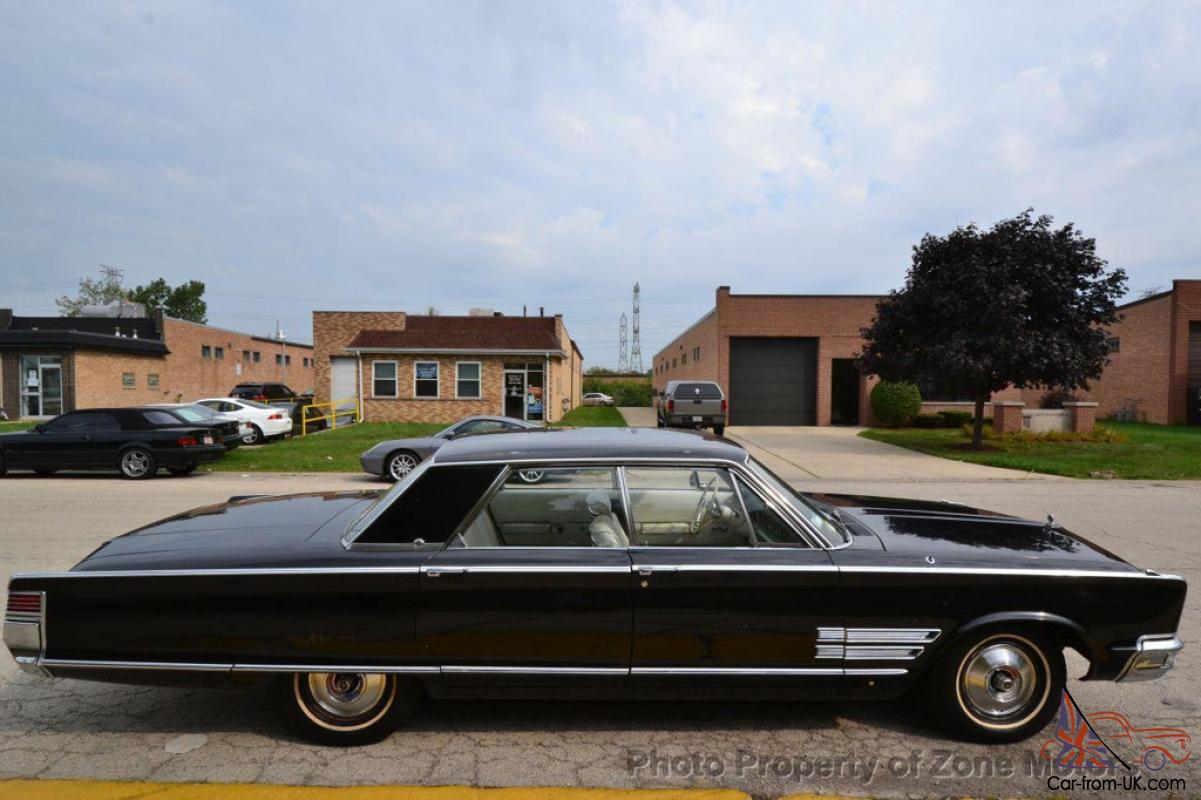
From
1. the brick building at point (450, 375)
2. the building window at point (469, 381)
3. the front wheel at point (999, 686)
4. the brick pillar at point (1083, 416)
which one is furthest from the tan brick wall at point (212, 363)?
the brick pillar at point (1083, 416)

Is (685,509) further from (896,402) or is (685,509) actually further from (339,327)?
(339,327)

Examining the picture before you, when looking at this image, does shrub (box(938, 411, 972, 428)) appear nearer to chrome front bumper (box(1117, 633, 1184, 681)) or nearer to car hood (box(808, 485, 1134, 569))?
car hood (box(808, 485, 1134, 569))

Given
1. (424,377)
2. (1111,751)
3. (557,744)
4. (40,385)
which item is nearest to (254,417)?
(424,377)

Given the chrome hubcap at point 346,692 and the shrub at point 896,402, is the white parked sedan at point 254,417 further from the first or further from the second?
the shrub at point 896,402

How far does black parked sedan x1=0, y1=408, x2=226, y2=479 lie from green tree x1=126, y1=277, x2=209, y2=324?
248 feet

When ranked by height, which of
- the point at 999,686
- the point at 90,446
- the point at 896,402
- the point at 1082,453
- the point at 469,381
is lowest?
the point at 1082,453

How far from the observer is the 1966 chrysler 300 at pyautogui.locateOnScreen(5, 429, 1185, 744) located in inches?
111

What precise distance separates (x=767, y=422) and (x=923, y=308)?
971 cm

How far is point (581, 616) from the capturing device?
9.23ft

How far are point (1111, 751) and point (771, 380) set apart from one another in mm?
23082

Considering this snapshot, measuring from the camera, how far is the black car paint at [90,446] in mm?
11648

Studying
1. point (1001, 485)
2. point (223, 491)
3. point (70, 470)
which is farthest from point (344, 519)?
point (70, 470)

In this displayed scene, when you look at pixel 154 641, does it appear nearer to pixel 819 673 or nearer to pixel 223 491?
pixel 819 673

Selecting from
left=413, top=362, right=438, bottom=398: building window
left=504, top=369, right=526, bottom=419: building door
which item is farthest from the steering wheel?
left=413, top=362, right=438, bottom=398: building window
